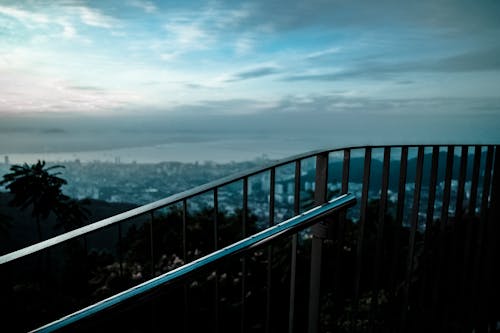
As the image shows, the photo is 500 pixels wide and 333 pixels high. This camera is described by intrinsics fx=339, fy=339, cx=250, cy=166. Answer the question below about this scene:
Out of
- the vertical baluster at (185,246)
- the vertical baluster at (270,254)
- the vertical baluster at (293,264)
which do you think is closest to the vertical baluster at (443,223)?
the vertical baluster at (293,264)

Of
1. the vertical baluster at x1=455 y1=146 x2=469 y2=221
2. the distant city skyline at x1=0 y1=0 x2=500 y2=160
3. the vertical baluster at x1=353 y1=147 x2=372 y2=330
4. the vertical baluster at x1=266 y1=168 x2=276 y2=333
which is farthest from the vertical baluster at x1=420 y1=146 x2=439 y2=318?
the vertical baluster at x1=266 y1=168 x2=276 y2=333

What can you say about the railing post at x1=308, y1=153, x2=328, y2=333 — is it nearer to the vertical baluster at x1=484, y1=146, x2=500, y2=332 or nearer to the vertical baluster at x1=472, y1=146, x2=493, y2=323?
the vertical baluster at x1=472, y1=146, x2=493, y2=323

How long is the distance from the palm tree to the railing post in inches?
519

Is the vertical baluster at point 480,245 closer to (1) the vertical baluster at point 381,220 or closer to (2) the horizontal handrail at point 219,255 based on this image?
(1) the vertical baluster at point 381,220

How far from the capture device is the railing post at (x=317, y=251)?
1209mm

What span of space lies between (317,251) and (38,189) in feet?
45.8

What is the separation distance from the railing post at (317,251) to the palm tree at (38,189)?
13175 millimetres

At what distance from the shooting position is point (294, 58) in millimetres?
10898

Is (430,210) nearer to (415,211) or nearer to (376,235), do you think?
(415,211)

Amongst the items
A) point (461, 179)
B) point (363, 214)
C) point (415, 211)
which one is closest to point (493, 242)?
point (461, 179)

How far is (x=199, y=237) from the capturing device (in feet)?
32.3

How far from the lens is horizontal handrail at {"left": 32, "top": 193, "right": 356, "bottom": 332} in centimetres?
66

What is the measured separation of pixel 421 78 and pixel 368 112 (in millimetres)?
2181

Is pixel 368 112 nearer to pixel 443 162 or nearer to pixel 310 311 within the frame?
pixel 443 162
